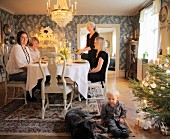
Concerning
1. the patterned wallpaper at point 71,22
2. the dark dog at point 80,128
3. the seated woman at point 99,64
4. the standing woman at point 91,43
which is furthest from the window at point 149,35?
the dark dog at point 80,128

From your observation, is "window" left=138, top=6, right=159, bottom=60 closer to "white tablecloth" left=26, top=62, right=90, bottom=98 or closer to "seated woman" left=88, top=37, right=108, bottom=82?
"seated woman" left=88, top=37, right=108, bottom=82

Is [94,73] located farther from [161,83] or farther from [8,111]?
[8,111]

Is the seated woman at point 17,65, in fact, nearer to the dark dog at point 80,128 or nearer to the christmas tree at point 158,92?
the dark dog at point 80,128

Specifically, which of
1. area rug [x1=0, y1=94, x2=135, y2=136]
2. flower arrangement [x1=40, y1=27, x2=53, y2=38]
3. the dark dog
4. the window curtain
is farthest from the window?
flower arrangement [x1=40, y1=27, x2=53, y2=38]

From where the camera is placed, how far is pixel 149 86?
103 inches

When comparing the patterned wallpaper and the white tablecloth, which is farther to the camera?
the patterned wallpaper

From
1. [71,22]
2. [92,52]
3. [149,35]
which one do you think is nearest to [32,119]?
[92,52]

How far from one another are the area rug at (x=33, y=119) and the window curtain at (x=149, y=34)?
7.45ft

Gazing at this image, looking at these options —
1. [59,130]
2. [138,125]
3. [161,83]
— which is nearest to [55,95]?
[59,130]

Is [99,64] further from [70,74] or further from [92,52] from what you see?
[70,74]

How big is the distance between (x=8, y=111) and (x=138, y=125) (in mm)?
2166

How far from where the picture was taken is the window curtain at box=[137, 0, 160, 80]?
4812mm

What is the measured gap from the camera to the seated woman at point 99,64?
350 centimetres

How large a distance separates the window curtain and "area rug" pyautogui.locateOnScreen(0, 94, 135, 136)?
2.27m
